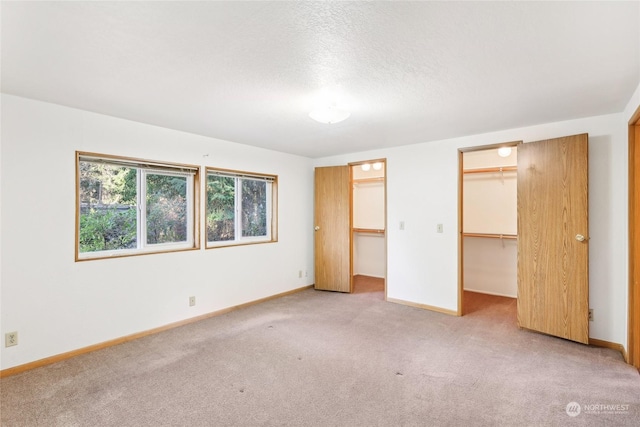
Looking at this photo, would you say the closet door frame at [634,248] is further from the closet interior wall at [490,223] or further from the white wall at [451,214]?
the closet interior wall at [490,223]

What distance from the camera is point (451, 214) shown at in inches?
156

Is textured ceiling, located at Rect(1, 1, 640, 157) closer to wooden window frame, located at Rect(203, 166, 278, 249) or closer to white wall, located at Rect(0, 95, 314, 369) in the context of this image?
white wall, located at Rect(0, 95, 314, 369)

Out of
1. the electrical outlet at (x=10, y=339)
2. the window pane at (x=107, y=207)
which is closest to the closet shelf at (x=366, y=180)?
the window pane at (x=107, y=207)

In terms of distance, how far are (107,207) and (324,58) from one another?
8.84ft

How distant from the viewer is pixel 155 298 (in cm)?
332

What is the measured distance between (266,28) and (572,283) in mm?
3565

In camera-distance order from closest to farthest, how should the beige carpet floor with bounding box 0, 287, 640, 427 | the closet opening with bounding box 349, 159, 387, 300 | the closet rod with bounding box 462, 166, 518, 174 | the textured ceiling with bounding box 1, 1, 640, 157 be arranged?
the textured ceiling with bounding box 1, 1, 640, 157
the beige carpet floor with bounding box 0, 287, 640, 427
the closet rod with bounding box 462, 166, 518, 174
the closet opening with bounding box 349, 159, 387, 300

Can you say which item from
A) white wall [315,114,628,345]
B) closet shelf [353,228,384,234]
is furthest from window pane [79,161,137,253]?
closet shelf [353,228,384,234]

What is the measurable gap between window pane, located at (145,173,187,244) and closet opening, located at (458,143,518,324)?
13.1 feet

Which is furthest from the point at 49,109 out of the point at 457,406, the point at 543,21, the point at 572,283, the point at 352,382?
the point at 572,283

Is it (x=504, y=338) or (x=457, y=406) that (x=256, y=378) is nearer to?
(x=457, y=406)

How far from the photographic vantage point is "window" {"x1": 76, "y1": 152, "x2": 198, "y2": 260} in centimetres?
298
